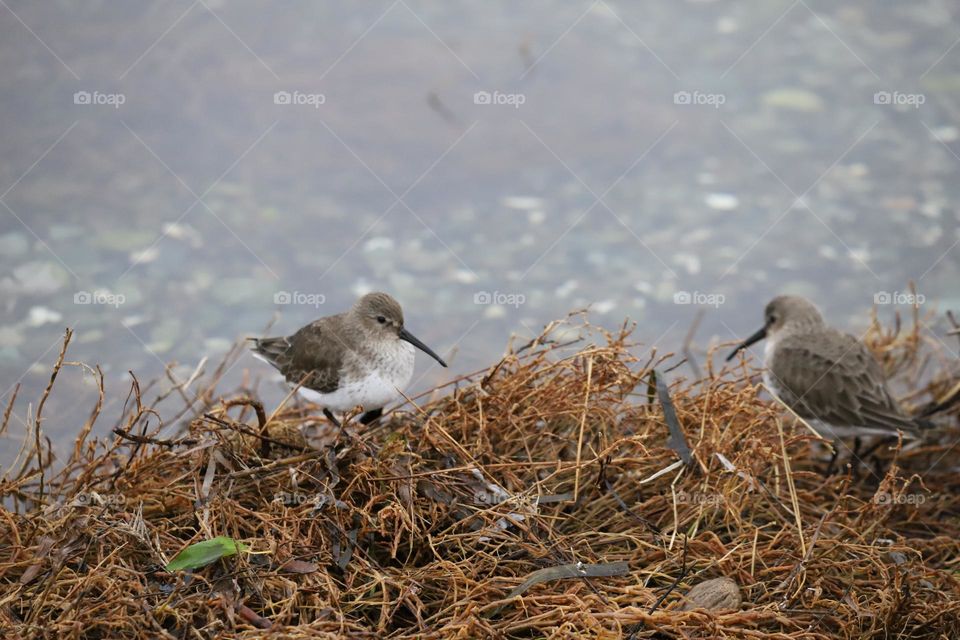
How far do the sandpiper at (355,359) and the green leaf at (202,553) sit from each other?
1406 mm

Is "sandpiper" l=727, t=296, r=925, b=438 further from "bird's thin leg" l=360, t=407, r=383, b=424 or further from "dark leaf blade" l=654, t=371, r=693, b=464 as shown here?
"bird's thin leg" l=360, t=407, r=383, b=424

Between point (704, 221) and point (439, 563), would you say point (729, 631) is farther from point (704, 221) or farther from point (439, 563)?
point (704, 221)

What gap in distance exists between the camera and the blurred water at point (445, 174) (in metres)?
7.78

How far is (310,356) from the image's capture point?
5.51m

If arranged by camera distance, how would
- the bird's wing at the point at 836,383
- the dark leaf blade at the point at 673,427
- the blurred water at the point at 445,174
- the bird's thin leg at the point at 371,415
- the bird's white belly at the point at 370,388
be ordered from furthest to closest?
1. the blurred water at the point at 445,174
2. the bird's wing at the point at 836,383
3. the bird's thin leg at the point at 371,415
4. the bird's white belly at the point at 370,388
5. the dark leaf blade at the point at 673,427

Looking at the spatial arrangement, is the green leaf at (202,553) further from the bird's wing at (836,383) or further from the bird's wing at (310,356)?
the bird's wing at (836,383)

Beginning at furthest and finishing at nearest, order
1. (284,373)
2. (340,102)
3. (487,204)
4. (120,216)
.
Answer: (340,102)
(487,204)
(120,216)
(284,373)

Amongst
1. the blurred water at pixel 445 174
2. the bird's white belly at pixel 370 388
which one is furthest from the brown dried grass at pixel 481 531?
the blurred water at pixel 445 174

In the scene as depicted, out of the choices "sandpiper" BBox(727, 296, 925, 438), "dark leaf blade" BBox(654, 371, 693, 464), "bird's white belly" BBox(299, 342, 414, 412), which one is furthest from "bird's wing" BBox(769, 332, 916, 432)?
"bird's white belly" BBox(299, 342, 414, 412)

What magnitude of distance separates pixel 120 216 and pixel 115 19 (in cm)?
241

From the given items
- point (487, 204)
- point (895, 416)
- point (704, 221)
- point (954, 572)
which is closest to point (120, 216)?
point (487, 204)

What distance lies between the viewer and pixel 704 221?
352 inches

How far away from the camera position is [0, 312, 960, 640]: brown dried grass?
3881 mm

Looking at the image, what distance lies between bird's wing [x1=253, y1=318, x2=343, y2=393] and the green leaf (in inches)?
50.8
